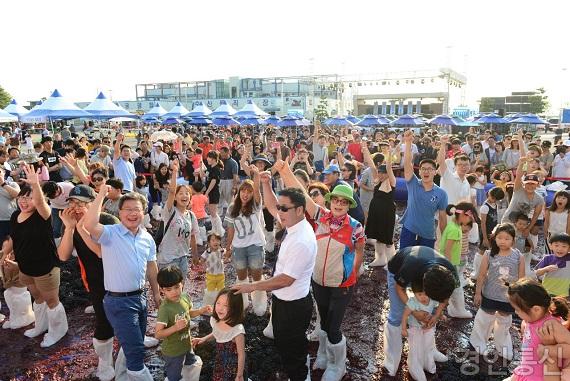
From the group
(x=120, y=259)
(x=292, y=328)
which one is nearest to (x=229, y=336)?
(x=292, y=328)

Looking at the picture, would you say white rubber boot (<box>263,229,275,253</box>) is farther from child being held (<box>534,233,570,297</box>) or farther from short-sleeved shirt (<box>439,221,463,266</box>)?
child being held (<box>534,233,570,297</box>)

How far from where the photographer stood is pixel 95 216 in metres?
3.30

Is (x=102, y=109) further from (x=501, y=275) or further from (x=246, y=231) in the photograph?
(x=501, y=275)

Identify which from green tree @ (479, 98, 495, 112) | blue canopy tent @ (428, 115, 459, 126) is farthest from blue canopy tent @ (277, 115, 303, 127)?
green tree @ (479, 98, 495, 112)

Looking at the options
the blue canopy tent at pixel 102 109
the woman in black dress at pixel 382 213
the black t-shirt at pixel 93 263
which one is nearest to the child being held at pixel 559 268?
the woman in black dress at pixel 382 213

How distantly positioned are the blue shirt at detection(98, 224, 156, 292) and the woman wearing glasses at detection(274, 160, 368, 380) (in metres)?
1.70

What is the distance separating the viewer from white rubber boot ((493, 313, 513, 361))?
4.35 meters

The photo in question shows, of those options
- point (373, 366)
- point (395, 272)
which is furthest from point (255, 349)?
point (395, 272)

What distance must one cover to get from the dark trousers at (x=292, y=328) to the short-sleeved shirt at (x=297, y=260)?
8 cm

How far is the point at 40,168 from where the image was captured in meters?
7.92

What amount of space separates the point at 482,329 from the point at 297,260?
8.77ft

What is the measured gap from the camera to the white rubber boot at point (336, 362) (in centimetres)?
396

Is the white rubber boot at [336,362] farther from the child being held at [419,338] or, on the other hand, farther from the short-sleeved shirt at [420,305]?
the short-sleeved shirt at [420,305]

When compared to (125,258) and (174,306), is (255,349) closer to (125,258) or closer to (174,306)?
(174,306)
